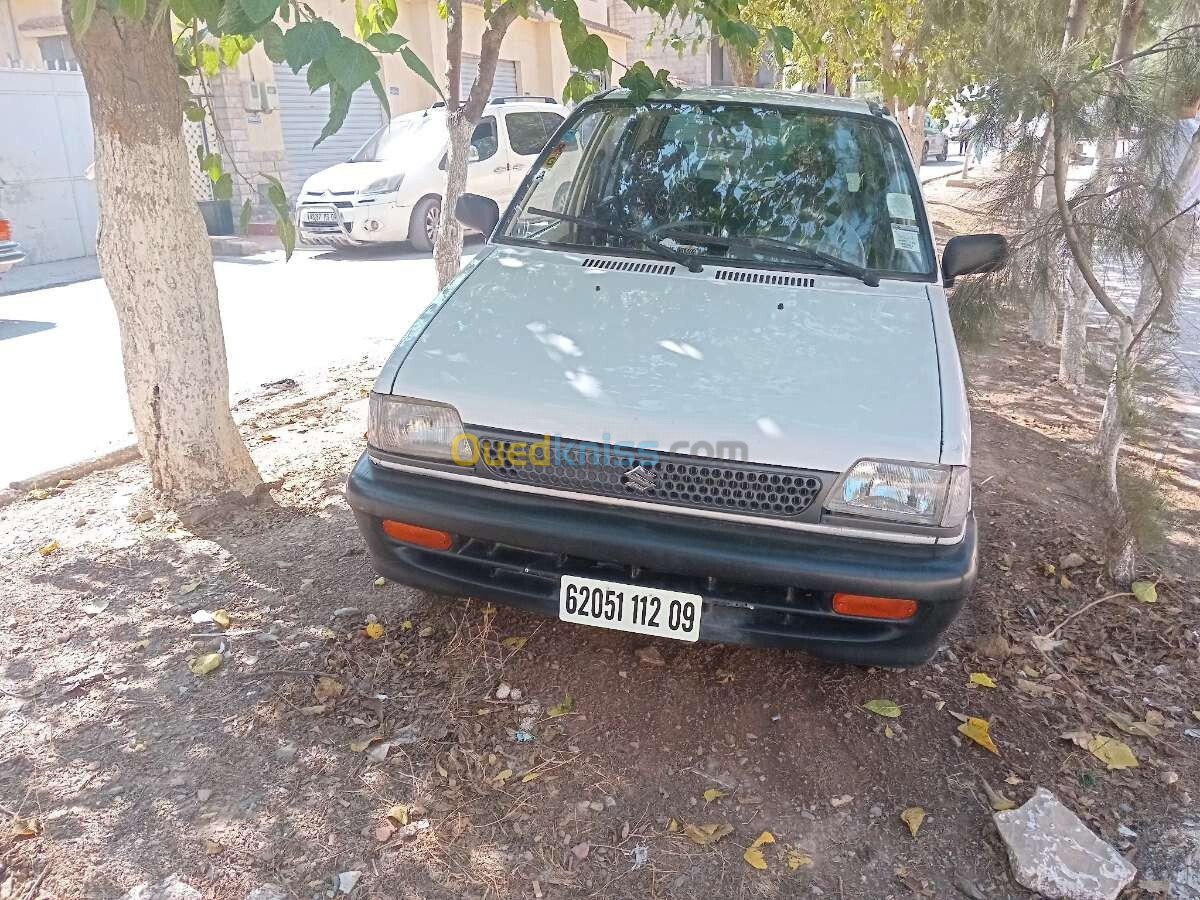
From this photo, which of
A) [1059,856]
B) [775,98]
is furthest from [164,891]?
[775,98]

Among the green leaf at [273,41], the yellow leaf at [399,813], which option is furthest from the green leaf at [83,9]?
the yellow leaf at [399,813]

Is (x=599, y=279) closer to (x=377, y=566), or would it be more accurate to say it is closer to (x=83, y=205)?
(x=377, y=566)

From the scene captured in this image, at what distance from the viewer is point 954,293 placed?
413 centimetres

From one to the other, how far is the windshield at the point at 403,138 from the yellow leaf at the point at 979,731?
425 inches

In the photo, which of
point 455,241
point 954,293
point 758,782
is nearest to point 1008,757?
point 758,782

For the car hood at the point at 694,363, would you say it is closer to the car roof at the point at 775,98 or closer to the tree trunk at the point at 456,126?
the car roof at the point at 775,98

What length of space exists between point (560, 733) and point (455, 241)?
3907 mm

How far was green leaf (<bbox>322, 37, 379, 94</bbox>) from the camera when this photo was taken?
6.35 ft

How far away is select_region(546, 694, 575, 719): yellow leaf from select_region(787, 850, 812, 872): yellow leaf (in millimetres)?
781

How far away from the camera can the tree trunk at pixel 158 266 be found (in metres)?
3.42

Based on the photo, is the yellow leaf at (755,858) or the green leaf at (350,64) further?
the yellow leaf at (755,858)

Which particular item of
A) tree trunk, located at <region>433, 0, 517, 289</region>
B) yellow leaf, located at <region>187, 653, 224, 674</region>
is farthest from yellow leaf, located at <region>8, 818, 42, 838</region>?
tree trunk, located at <region>433, 0, 517, 289</region>

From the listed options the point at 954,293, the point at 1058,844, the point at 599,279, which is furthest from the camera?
the point at 954,293

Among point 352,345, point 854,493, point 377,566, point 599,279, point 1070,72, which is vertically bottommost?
point 352,345
